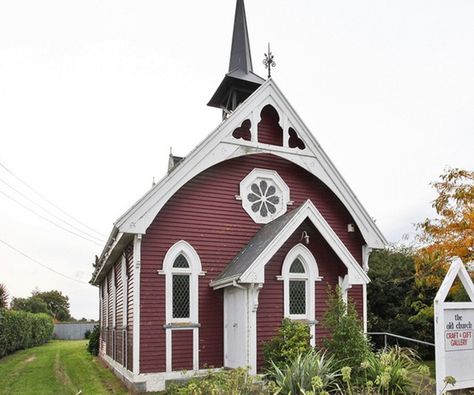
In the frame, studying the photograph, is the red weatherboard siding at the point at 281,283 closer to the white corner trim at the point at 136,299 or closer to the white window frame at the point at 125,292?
the white corner trim at the point at 136,299

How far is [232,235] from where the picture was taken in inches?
543

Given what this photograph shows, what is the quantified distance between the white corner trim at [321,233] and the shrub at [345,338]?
1.89 meters

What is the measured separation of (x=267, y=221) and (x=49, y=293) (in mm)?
80479

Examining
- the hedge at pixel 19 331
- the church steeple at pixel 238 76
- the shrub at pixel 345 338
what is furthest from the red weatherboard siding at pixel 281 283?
the hedge at pixel 19 331

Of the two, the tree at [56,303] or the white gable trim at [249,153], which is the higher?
the white gable trim at [249,153]

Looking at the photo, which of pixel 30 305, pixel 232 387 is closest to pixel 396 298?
pixel 232 387

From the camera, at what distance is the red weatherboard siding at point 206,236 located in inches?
481

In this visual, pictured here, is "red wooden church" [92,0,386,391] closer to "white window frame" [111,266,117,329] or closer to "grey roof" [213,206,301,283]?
"grey roof" [213,206,301,283]

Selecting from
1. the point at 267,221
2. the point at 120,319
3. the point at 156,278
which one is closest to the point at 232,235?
the point at 267,221

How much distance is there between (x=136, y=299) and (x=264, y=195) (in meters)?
4.72

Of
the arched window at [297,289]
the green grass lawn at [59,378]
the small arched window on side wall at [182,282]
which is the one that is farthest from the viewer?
the green grass lawn at [59,378]

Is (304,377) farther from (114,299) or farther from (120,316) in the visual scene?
(114,299)

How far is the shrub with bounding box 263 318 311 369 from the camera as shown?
440 inches

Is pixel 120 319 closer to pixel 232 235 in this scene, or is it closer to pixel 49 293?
pixel 232 235
